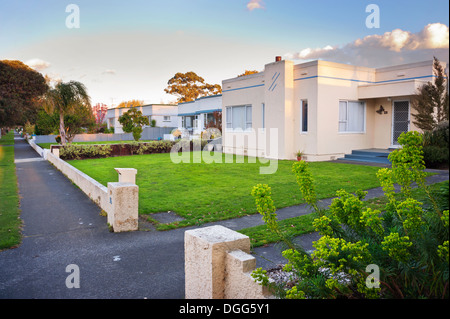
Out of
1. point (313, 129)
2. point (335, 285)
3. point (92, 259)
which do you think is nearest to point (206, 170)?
point (313, 129)

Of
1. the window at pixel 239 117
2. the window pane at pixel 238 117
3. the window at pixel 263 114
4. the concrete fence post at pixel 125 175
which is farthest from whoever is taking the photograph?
the window pane at pixel 238 117

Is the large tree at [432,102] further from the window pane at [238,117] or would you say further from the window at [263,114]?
the window pane at [238,117]

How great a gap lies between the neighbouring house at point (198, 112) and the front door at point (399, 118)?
61.8ft

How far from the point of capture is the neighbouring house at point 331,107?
17047mm

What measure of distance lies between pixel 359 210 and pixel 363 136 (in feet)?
55.9

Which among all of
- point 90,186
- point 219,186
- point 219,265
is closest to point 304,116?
point 219,186

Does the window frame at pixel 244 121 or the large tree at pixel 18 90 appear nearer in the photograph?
the window frame at pixel 244 121

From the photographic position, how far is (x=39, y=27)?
36.4ft

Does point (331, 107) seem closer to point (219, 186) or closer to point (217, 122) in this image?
point (219, 186)

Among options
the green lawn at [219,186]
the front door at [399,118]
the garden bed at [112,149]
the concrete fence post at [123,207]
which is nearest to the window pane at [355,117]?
the front door at [399,118]

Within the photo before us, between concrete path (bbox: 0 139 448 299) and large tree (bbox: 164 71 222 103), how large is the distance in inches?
2347

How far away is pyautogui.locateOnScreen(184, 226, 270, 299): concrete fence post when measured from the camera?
3.12 metres

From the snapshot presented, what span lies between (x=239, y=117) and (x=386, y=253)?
19.2 meters

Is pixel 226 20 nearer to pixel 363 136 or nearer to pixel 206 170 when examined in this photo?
pixel 206 170
